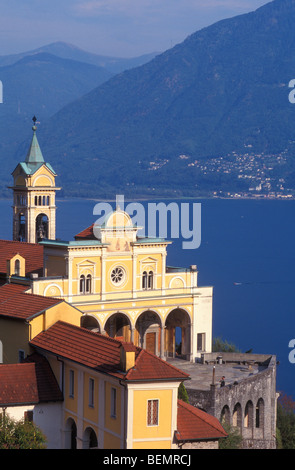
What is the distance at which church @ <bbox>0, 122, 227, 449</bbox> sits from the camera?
31281 mm

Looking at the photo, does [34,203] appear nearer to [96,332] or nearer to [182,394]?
[96,332]

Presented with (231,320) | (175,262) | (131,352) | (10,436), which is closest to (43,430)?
(10,436)

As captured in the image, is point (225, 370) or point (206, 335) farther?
point (206, 335)

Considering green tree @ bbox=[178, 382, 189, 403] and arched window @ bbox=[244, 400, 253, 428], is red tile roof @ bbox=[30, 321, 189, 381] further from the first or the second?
arched window @ bbox=[244, 400, 253, 428]

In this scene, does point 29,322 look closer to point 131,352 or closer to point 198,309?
point 131,352

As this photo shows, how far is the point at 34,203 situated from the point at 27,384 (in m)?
26.2

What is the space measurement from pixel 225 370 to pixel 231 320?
6531 centimetres

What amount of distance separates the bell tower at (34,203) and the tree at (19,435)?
2805 centimetres

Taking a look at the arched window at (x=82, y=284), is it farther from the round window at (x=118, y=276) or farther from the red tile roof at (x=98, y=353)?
the red tile roof at (x=98, y=353)

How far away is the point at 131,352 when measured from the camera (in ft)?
103

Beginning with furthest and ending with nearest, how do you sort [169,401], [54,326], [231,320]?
1. [231,320]
2. [54,326]
3. [169,401]

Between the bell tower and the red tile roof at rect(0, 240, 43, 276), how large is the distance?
4599 millimetres

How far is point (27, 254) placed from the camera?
54531 mm

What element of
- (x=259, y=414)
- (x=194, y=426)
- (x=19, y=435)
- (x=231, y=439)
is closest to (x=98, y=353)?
(x=19, y=435)
